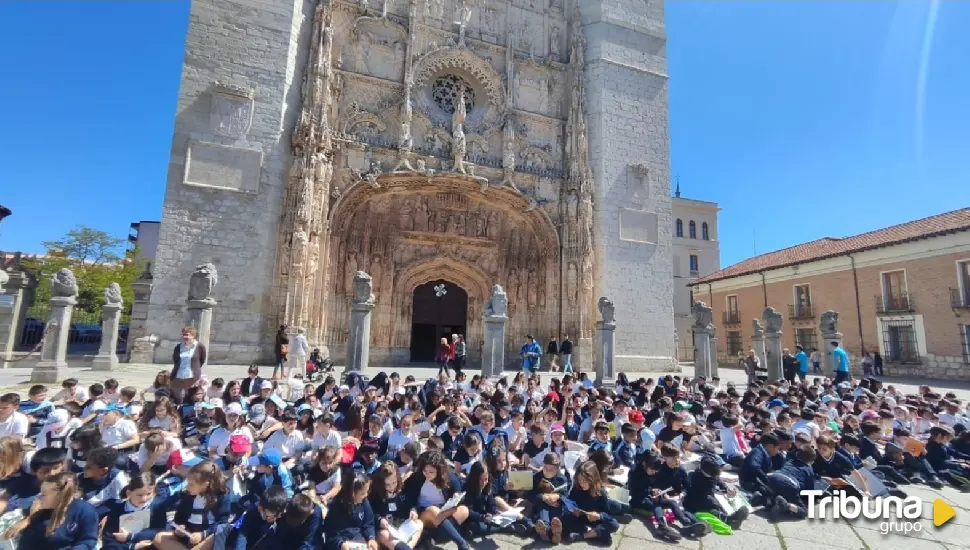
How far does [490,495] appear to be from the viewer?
4.46 m

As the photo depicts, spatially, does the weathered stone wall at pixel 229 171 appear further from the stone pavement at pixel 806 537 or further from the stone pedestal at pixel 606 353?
the stone pavement at pixel 806 537

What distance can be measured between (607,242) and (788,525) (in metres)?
14.1

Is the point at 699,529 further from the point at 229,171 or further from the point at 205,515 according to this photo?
the point at 229,171

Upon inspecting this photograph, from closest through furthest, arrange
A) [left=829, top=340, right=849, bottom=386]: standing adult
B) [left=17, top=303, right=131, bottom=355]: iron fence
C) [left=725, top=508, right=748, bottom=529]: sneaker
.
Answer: [left=725, top=508, right=748, bottom=529]: sneaker → [left=829, top=340, right=849, bottom=386]: standing adult → [left=17, top=303, right=131, bottom=355]: iron fence

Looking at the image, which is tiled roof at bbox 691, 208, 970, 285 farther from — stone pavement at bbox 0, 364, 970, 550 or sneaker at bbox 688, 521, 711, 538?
sneaker at bbox 688, 521, 711, 538

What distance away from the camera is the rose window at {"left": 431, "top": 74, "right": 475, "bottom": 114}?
1827 centimetres

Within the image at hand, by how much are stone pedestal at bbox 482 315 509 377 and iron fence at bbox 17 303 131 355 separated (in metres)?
9.89

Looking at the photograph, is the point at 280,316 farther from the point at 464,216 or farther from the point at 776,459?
the point at 776,459

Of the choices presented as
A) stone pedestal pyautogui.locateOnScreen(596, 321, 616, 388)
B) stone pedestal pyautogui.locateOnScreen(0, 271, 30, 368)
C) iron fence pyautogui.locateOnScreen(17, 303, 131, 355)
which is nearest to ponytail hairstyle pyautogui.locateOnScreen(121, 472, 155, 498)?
iron fence pyautogui.locateOnScreen(17, 303, 131, 355)

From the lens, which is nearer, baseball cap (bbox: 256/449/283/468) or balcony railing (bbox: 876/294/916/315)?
baseball cap (bbox: 256/449/283/468)

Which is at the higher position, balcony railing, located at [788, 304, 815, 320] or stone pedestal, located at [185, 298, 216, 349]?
balcony railing, located at [788, 304, 815, 320]

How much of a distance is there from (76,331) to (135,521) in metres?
25.6

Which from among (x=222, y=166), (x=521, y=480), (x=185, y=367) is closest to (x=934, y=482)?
(x=521, y=480)

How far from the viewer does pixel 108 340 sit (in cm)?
1088
